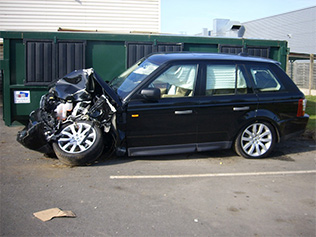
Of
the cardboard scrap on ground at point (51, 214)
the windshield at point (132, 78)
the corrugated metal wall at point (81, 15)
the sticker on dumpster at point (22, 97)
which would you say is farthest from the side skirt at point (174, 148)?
the corrugated metal wall at point (81, 15)

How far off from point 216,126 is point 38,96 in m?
4.08

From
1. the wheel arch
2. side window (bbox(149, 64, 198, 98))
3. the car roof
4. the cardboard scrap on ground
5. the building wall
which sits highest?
the building wall

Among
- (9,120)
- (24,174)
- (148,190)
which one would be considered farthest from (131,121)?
(9,120)

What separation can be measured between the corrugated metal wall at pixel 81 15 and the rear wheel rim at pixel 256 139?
1156cm


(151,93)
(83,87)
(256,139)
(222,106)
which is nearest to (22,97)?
(83,87)

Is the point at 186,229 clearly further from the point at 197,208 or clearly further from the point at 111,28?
the point at 111,28

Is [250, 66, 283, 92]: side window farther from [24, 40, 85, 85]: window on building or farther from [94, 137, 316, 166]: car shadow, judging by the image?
[24, 40, 85, 85]: window on building

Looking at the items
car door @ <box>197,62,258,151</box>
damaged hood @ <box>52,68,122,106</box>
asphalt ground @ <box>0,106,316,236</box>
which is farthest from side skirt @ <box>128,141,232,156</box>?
damaged hood @ <box>52,68,122,106</box>

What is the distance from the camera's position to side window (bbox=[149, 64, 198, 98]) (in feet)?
20.2

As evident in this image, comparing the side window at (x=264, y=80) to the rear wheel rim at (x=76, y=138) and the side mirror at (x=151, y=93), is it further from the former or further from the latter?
the rear wheel rim at (x=76, y=138)

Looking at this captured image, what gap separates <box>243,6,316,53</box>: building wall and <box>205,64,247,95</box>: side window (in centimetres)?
2738

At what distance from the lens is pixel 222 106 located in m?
6.33

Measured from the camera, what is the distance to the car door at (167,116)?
5965mm

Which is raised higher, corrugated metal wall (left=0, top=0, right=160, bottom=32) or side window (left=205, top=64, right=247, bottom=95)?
corrugated metal wall (left=0, top=0, right=160, bottom=32)
